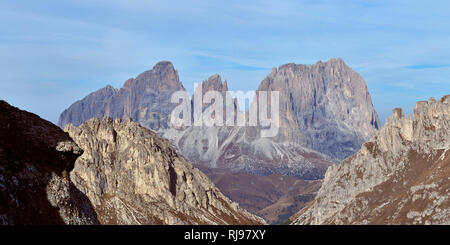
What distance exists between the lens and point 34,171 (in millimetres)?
65250

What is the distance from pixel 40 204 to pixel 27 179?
9.85ft

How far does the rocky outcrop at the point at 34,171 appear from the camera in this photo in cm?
6138

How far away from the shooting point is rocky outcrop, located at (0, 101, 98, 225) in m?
61.4

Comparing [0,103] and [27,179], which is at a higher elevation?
[0,103]

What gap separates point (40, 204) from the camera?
6381 cm
